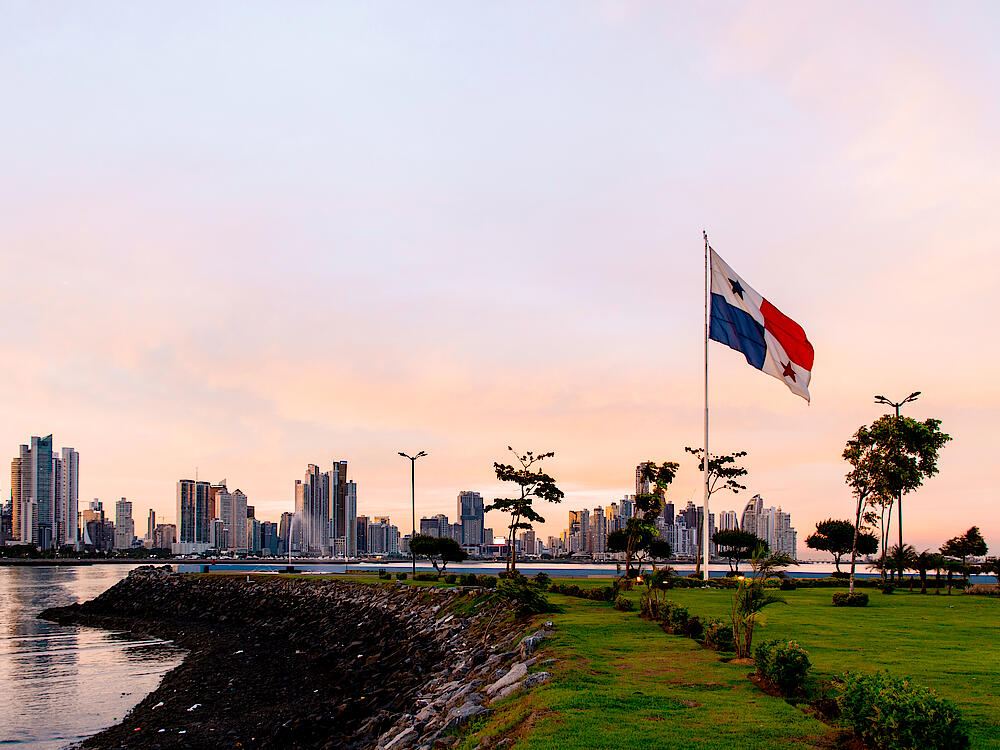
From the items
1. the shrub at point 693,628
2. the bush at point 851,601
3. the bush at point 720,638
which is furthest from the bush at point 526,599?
the bush at point 851,601

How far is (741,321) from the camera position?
36.8 metres

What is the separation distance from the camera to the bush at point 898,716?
32.9 ft

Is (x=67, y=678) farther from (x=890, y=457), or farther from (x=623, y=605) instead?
(x=890, y=457)

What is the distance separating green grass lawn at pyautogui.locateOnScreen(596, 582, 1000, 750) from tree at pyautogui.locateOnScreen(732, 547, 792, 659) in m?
0.53

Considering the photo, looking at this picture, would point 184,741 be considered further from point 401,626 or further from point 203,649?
point 203,649

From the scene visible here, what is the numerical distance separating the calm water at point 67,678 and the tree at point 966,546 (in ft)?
189

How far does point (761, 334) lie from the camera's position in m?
36.8

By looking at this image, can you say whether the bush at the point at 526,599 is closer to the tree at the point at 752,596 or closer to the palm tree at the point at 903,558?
the tree at the point at 752,596

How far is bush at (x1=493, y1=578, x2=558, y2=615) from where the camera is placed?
3111 cm

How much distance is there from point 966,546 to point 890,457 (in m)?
16.1

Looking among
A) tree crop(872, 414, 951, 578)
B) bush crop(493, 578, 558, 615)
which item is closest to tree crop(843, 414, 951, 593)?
tree crop(872, 414, 951, 578)

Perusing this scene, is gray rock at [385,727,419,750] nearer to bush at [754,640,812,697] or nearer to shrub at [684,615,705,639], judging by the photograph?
bush at [754,640,812,697]

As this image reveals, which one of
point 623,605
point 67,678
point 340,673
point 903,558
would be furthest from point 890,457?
point 67,678

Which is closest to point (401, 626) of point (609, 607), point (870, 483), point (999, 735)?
point (609, 607)
